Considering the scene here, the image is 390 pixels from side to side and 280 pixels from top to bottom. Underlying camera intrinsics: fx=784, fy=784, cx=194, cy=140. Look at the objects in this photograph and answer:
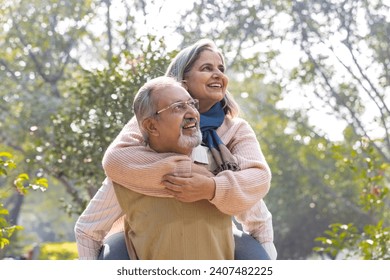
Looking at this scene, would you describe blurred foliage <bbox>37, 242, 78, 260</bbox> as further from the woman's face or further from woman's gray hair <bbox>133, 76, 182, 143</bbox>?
woman's gray hair <bbox>133, 76, 182, 143</bbox>

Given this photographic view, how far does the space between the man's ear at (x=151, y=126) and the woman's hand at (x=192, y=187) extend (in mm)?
174

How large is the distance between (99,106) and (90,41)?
8088 millimetres

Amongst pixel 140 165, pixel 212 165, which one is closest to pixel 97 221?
pixel 140 165

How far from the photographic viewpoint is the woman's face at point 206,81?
114 inches

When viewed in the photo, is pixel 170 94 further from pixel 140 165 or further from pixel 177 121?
pixel 140 165

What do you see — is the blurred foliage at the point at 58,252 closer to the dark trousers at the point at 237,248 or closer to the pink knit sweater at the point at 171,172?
the dark trousers at the point at 237,248

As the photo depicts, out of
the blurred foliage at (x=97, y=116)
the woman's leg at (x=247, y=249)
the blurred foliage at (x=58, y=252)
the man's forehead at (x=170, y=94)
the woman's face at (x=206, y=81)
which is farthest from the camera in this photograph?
the blurred foliage at (x=58, y=252)

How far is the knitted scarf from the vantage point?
8.84ft

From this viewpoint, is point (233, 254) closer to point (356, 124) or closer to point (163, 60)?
point (163, 60)

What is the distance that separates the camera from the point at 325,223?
19.8 meters

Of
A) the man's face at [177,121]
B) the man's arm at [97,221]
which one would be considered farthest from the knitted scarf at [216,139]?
the man's arm at [97,221]

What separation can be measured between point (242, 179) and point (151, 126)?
36 centimetres

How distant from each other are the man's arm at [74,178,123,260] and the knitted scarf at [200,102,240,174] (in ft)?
1.28
